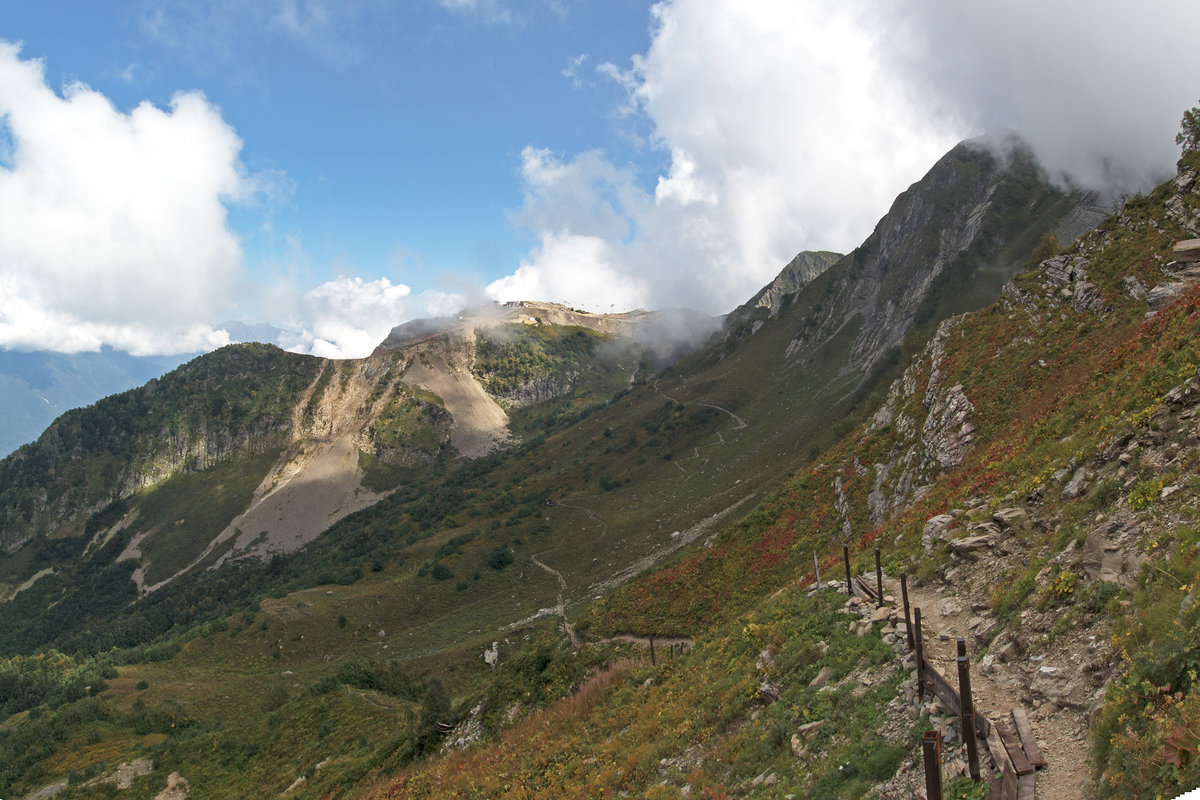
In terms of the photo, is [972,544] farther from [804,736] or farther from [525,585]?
[525,585]

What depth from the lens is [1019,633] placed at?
42.1 ft

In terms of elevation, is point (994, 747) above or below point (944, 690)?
below

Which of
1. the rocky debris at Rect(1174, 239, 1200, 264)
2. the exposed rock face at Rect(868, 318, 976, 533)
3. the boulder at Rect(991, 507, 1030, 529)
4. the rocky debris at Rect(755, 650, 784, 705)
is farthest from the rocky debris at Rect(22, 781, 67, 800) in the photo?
the rocky debris at Rect(1174, 239, 1200, 264)

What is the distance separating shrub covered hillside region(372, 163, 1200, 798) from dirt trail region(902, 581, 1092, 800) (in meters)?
0.05

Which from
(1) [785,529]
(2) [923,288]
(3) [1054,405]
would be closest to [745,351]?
(2) [923,288]

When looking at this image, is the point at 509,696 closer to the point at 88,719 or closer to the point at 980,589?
the point at 980,589

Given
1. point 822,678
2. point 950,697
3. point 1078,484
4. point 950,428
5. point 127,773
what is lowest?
point 127,773

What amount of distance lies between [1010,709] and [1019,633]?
250 centimetres

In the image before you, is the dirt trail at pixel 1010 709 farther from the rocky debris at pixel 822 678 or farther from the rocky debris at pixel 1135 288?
the rocky debris at pixel 1135 288

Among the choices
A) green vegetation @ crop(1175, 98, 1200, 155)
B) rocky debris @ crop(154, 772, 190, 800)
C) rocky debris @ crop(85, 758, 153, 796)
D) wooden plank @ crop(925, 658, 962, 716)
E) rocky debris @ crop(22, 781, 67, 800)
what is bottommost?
rocky debris @ crop(154, 772, 190, 800)

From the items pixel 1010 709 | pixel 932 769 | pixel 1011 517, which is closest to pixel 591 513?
pixel 1011 517

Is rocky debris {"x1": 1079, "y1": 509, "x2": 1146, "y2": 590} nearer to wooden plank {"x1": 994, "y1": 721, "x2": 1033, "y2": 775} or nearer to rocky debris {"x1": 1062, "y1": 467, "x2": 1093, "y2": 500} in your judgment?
rocky debris {"x1": 1062, "y1": 467, "x2": 1093, "y2": 500}

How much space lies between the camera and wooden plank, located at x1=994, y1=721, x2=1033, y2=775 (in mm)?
8875

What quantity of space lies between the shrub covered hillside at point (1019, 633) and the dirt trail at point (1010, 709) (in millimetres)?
54
